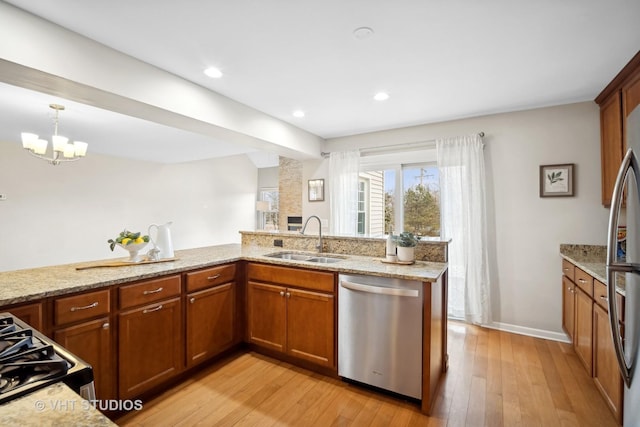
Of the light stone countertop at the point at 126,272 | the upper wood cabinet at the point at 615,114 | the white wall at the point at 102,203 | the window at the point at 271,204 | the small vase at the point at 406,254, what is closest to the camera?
the light stone countertop at the point at 126,272

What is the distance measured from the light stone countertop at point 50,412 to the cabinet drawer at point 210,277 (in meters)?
1.66

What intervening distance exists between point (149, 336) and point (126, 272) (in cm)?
47

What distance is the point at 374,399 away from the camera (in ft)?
6.86

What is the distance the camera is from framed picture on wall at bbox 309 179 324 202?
15.2 ft

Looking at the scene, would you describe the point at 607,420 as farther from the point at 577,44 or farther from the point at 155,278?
the point at 155,278

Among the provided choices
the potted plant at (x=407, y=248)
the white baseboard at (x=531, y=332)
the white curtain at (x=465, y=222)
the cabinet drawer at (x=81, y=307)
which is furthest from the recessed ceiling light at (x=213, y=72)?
the white baseboard at (x=531, y=332)

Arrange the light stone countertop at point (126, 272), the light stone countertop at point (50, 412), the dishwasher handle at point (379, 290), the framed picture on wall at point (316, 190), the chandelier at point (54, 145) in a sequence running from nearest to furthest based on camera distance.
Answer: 1. the light stone countertop at point (50, 412)
2. the light stone countertop at point (126, 272)
3. the dishwasher handle at point (379, 290)
4. the chandelier at point (54, 145)
5. the framed picture on wall at point (316, 190)

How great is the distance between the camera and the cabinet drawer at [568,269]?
261cm

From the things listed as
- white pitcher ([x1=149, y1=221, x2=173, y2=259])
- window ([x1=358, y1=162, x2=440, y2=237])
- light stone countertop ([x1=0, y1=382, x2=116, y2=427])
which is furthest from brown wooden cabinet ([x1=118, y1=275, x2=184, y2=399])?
window ([x1=358, y1=162, x2=440, y2=237])

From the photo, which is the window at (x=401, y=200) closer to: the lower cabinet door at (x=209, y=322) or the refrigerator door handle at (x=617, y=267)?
the lower cabinet door at (x=209, y=322)

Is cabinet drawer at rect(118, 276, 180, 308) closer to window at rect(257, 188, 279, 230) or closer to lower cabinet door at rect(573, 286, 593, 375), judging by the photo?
lower cabinet door at rect(573, 286, 593, 375)

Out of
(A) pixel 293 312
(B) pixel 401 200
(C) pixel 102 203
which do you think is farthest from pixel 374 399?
(C) pixel 102 203

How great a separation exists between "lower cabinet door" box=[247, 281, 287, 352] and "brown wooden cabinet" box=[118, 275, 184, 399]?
0.64 metres

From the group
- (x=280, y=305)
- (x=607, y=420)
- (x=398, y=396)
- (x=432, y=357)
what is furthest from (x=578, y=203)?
(x=280, y=305)
